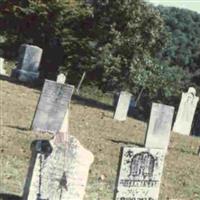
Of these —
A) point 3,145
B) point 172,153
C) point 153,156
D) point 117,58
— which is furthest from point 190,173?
point 117,58

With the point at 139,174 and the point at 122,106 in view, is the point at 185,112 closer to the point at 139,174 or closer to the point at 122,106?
the point at 122,106

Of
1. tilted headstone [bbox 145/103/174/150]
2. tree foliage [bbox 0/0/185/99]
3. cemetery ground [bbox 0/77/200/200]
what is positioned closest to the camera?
cemetery ground [bbox 0/77/200/200]

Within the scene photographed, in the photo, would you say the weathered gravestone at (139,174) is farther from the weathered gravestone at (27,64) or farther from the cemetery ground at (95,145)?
the weathered gravestone at (27,64)

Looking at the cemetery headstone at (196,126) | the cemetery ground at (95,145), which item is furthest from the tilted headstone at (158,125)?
the cemetery headstone at (196,126)

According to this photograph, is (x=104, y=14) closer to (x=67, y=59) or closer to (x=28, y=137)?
(x=67, y=59)

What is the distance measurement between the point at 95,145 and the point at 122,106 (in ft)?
23.0

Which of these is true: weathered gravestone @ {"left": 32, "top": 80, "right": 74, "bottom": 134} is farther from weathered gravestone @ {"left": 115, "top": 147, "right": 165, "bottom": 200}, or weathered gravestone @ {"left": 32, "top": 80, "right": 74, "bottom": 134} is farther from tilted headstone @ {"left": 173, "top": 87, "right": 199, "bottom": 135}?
tilted headstone @ {"left": 173, "top": 87, "right": 199, "bottom": 135}

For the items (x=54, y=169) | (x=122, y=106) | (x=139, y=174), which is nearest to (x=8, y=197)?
(x=54, y=169)

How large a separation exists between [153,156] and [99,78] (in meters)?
27.7

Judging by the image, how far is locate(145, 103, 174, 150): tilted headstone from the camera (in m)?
18.3

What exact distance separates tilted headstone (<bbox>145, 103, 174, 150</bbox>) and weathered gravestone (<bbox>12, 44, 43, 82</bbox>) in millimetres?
12226

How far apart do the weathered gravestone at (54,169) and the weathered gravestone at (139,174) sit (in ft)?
1.82

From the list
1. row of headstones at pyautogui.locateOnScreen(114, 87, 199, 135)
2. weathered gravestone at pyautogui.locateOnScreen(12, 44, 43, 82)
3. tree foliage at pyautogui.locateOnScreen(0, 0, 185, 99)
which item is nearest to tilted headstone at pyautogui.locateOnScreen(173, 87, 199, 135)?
row of headstones at pyautogui.locateOnScreen(114, 87, 199, 135)

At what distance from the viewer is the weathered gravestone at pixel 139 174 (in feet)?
33.9
